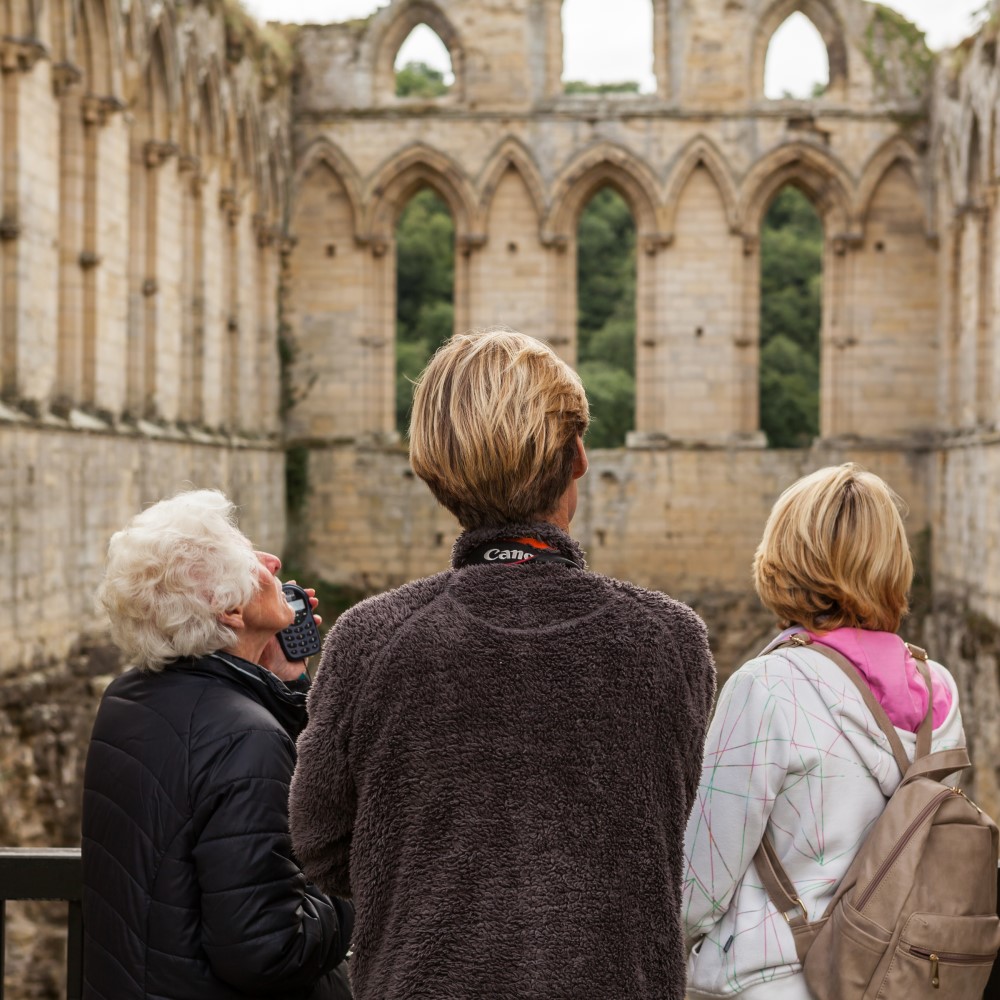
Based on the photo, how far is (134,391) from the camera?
14648 mm

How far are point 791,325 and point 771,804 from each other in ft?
113

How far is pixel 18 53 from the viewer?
1130 centimetres

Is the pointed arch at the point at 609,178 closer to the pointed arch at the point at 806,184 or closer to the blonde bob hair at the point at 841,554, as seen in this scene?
the pointed arch at the point at 806,184

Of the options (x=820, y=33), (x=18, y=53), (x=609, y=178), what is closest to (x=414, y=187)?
(x=609, y=178)

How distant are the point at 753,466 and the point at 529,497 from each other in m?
17.7

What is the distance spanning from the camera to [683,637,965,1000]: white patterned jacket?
2535 mm

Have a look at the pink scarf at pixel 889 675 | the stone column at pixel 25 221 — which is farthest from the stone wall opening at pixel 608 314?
the pink scarf at pixel 889 675

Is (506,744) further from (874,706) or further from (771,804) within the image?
(874,706)

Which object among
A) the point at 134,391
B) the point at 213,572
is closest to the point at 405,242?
the point at 134,391

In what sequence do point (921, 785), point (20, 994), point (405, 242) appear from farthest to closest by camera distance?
point (405, 242)
point (20, 994)
point (921, 785)

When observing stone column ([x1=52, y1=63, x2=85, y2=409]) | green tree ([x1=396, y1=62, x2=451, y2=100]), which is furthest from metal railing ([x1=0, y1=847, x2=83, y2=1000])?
green tree ([x1=396, y1=62, x2=451, y2=100])

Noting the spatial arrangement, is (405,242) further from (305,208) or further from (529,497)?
(529,497)

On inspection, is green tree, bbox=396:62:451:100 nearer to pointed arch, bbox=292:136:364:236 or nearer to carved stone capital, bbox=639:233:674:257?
pointed arch, bbox=292:136:364:236

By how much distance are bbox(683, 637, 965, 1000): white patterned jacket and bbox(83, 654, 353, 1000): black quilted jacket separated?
0.65m
